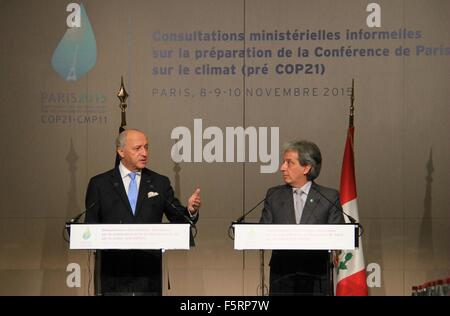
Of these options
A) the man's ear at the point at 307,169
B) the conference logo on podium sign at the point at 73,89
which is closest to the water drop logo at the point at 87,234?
the man's ear at the point at 307,169

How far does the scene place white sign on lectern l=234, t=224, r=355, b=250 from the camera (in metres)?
5.91

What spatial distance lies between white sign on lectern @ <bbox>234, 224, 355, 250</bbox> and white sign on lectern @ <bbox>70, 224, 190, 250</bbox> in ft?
1.24

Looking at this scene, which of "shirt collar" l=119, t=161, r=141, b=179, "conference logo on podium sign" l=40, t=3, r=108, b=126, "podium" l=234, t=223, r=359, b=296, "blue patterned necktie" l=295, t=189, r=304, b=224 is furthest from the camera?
"conference logo on podium sign" l=40, t=3, r=108, b=126

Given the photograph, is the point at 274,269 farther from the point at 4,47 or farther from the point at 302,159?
the point at 4,47

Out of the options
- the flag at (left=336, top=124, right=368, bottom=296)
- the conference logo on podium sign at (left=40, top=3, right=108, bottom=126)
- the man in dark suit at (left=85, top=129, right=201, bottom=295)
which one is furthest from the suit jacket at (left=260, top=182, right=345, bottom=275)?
the conference logo on podium sign at (left=40, top=3, right=108, bottom=126)

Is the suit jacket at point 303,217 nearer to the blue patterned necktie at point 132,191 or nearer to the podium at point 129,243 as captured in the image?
the podium at point 129,243

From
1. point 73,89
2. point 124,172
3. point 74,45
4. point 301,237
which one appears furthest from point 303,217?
point 74,45

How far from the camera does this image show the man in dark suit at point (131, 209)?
20.2ft

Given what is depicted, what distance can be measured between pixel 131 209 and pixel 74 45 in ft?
9.89

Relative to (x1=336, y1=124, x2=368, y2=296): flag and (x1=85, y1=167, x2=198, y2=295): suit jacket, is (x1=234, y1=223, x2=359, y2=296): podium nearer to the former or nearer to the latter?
(x1=85, y1=167, x2=198, y2=295): suit jacket

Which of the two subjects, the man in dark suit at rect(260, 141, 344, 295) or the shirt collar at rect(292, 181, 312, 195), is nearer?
the man in dark suit at rect(260, 141, 344, 295)

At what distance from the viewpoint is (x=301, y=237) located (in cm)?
592

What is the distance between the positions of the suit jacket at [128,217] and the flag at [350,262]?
1851mm

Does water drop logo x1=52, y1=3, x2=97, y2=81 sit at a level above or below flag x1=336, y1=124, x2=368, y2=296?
above
